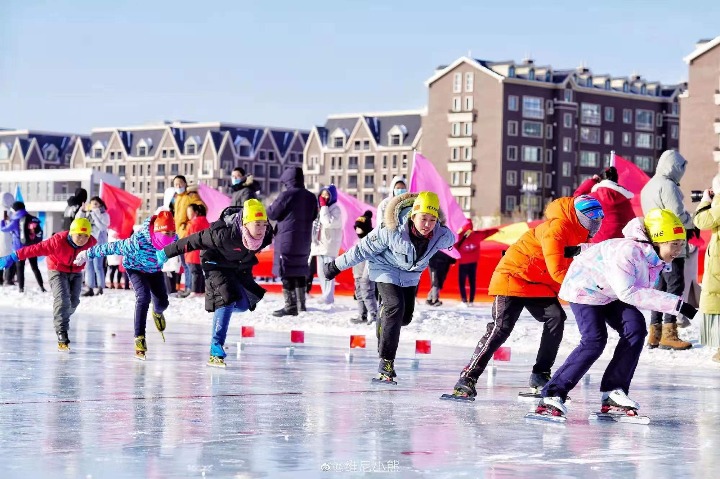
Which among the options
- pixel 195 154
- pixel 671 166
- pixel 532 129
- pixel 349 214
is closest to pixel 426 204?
pixel 671 166

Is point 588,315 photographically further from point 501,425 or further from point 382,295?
point 382,295

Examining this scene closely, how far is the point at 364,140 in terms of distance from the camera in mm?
136000

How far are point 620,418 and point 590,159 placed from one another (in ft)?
373

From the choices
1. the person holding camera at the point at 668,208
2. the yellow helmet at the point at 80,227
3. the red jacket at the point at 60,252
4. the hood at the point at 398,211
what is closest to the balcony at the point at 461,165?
the person holding camera at the point at 668,208

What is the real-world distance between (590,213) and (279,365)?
14.6ft

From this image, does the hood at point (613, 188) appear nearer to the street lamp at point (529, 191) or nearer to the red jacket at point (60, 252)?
Result: the red jacket at point (60, 252)

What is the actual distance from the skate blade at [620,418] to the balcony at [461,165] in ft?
346

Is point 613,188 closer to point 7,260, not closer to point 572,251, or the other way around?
point 572,251

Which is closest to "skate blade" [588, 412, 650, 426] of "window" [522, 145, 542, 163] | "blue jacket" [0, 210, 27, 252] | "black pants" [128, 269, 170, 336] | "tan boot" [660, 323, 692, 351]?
"black pants" [128, 269, 170, 336]

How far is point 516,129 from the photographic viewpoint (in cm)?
11438

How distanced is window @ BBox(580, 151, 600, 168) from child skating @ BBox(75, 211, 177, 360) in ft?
357

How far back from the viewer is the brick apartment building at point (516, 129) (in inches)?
4469

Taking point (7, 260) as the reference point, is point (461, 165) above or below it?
above

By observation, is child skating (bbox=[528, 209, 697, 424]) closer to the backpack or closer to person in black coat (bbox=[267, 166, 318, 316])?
person in black coat (bbox=[267, 166, 318, 316])
